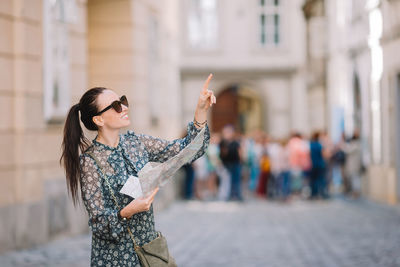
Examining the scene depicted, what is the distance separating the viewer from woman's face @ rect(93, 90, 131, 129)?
378 cm

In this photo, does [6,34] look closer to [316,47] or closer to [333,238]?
[333,238]

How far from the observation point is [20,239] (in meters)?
9.15

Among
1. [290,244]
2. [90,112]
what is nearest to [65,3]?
[290,244]

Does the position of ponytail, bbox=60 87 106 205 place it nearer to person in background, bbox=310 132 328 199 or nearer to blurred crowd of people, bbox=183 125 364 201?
blurred crowd of people, bbox=183 125 364 201

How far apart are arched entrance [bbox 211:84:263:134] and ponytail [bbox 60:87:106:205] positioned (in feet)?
88.7

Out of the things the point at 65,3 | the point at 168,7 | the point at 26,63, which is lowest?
the point at 26,63

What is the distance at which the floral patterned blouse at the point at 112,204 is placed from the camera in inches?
142

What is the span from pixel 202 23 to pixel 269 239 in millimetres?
19946

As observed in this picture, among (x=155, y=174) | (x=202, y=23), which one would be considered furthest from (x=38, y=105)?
(x=202, y=23)

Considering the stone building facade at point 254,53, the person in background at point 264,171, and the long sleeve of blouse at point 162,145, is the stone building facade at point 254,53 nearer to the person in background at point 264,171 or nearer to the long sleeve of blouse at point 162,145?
the person in background at point 264,171

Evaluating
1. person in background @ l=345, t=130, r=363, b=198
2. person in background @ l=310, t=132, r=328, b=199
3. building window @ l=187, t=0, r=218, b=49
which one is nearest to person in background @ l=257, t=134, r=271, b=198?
person in background @ l=310, t=132, r=328, b=199

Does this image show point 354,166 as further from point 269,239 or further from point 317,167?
point 269,239

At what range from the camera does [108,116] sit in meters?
3.78

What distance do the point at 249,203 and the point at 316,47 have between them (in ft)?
39.9
